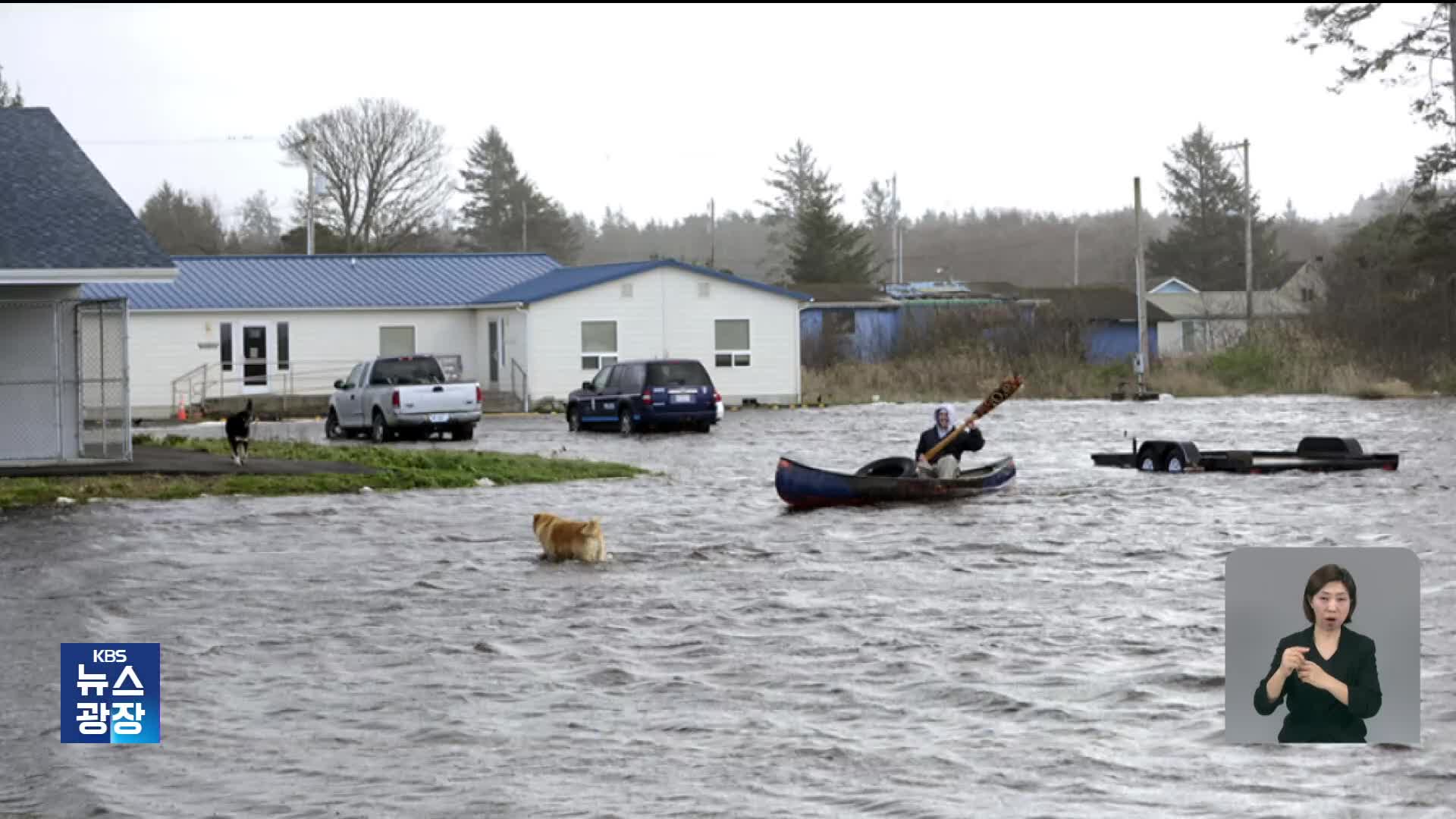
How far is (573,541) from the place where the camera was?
18609 mm

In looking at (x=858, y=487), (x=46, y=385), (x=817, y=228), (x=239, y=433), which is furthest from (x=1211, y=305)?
(x=46, y=385)

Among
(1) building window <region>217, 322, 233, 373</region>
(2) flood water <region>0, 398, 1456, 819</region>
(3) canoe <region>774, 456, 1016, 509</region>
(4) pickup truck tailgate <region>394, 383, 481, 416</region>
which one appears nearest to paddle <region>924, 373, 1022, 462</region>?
(3) canoe <region>774, 456, 1016, 509</region>

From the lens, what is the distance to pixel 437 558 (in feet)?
62.7

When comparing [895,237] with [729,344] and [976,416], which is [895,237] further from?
[976,416]

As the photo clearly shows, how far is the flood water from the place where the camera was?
9.29 m

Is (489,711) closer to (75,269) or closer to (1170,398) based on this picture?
(75,269)

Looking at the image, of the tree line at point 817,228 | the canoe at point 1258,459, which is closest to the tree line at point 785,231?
the tree line at point 817,228

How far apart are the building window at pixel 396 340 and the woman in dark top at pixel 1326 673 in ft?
178

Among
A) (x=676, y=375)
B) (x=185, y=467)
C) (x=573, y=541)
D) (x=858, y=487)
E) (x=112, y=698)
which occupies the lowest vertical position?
(x=112, y=698)

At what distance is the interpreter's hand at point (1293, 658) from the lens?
208 inches

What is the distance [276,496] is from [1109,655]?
1570cm

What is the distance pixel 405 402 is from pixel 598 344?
686 inches

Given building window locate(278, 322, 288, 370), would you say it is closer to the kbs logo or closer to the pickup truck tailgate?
the pickup truck tailgate

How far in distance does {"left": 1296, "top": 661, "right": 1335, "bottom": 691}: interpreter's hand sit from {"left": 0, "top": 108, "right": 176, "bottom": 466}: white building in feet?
74.1
